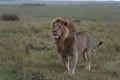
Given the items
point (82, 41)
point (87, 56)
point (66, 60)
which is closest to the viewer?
point (66, 60)

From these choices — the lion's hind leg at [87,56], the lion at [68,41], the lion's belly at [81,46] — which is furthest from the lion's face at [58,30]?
the lion's hind leg at [87,56]

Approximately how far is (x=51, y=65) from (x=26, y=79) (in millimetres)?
2047

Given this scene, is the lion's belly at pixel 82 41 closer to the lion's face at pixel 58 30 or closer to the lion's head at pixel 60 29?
the lion's head at pixel 60 29

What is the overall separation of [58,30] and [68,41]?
546 mm

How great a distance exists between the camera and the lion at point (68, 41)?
857 centimetres

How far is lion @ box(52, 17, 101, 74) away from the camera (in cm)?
857

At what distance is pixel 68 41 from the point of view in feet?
29.2

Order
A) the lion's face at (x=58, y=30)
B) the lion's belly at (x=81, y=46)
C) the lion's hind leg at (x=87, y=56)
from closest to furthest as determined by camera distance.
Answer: the lion's face at (x=58, y=30)
the lion's belly at (x=81, y=46)
the lion's hind leg at (x=87, y=56)

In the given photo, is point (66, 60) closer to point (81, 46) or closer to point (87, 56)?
point (81, 46)

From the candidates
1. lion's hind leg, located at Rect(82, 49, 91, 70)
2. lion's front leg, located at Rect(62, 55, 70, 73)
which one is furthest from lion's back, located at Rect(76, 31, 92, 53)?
lion's front leg, located at Rect(62, 55, 70, 73)

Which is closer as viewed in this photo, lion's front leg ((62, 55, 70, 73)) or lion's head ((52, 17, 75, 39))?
lion's head ((52, 17, 75, 39))

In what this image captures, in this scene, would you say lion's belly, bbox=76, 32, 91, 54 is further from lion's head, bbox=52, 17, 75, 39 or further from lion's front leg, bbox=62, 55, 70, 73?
lion's head, bbox=52, 17, 75, 39

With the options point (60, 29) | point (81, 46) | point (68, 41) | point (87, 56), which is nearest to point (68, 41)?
point (68, 41)

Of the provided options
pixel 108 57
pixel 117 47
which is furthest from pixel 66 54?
pixel 117 47
